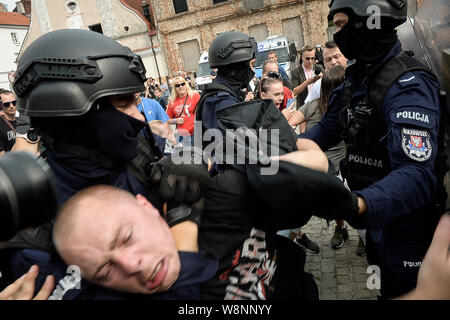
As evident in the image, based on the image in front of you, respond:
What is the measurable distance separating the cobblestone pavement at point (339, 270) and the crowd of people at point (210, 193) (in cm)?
134

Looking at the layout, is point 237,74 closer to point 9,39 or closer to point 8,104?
point 8,104

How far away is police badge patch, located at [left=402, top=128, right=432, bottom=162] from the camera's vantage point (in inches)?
61.3

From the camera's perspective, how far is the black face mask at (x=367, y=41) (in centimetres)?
192

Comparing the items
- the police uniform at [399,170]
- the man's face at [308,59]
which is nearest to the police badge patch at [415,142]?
the police uniform at [399,170]

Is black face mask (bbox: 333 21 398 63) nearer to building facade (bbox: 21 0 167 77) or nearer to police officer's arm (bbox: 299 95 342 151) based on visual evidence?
police officer's arm (bbox: 299 95 342 151)

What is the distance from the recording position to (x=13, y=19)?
35.5m

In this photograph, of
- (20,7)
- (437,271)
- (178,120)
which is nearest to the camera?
→ (437,271)

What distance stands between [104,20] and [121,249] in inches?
1120

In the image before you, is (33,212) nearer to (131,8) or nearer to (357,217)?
(357,217)

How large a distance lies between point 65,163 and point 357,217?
121cm

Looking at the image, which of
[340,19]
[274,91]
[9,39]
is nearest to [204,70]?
[274,91]

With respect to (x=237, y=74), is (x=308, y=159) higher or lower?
lower

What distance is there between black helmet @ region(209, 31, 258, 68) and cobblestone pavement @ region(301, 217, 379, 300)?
235 cm

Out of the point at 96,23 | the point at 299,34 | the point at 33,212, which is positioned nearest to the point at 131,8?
the point at 96,23
